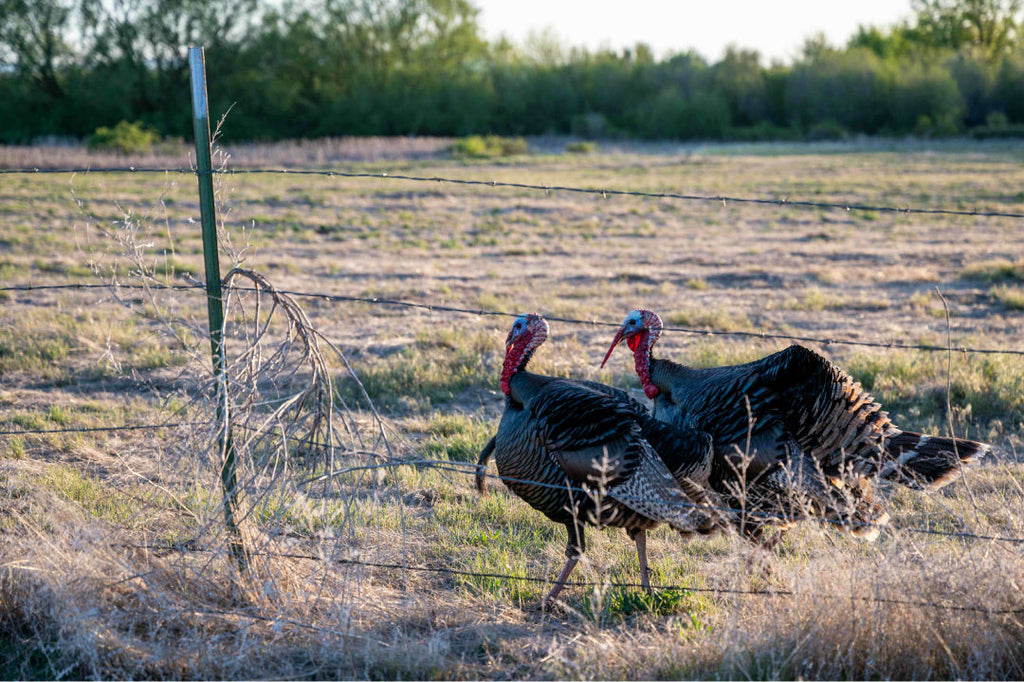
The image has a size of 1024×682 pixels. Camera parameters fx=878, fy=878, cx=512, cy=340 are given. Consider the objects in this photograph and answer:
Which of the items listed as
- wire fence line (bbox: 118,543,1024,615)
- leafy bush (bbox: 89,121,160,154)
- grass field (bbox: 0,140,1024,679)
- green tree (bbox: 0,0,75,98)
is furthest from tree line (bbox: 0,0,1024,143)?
wire fence line (bbox: 118,543,1024,615)

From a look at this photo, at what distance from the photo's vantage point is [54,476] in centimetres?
472

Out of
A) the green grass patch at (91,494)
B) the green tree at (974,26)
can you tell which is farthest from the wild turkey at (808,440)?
the green tree at (974,26)

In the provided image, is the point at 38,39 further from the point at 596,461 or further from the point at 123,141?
the point at 596,461

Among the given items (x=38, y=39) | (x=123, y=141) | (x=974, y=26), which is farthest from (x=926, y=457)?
(x=974, y=26)

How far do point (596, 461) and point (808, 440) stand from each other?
1164 mm

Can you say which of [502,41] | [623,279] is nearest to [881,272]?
[623,279]

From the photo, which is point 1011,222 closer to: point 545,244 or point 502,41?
point 545,244

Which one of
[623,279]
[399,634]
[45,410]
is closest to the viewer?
[399,634]

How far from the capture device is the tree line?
48.8 metres

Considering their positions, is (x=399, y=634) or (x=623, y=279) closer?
(x=399, y=634)

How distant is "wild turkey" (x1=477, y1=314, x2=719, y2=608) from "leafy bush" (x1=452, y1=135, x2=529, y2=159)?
3397cm

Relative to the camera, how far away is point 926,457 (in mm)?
4020

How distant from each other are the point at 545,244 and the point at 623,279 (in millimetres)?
3517

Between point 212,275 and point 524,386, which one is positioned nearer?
point 212,275
